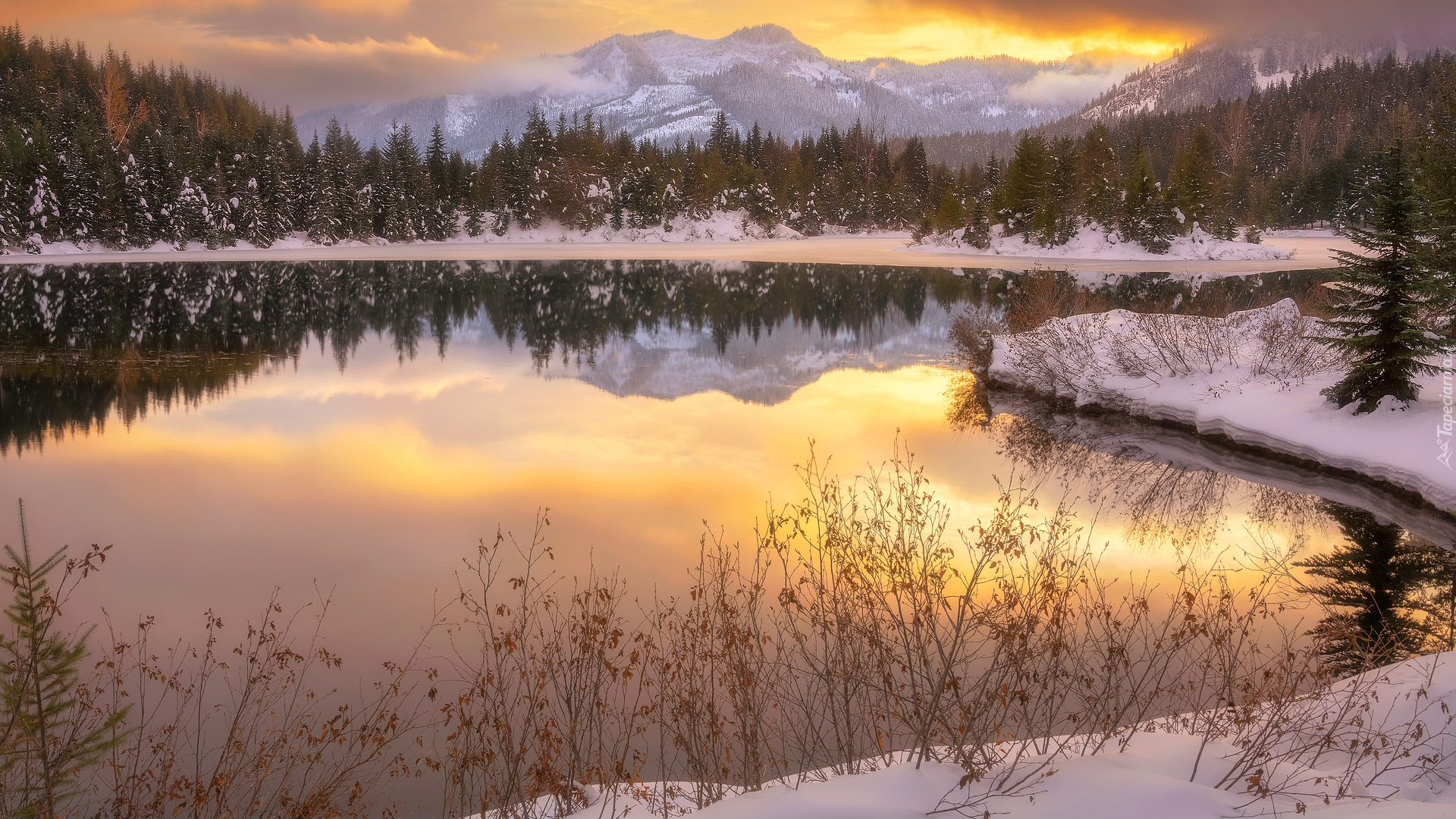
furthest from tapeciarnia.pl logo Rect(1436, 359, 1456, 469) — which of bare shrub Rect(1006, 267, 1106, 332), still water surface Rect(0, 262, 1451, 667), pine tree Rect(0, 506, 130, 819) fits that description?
pine tree Rect(0, 506, 130, 819)

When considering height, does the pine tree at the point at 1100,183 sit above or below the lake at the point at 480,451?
above

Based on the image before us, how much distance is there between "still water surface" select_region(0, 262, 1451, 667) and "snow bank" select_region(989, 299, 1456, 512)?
0.63m

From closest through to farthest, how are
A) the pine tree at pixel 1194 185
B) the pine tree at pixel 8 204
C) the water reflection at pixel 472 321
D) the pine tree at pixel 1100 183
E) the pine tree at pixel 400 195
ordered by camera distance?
the water reflection at pixel 472 321 → the pine tree at pixel 8 204 → the pine tree at pixel 1194 185 → the pine tree at pixel 1100 183 → the pine tree at pixel 400 195

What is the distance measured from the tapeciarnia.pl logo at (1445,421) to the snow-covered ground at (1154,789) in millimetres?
9916

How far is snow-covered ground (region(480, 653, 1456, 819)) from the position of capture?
552 centimetres

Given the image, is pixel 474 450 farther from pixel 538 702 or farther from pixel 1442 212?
pixel 1442 212

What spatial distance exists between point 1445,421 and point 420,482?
17.5 meters

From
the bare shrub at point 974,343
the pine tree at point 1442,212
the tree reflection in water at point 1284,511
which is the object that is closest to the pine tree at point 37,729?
the tree reflection in water at point 1284,511

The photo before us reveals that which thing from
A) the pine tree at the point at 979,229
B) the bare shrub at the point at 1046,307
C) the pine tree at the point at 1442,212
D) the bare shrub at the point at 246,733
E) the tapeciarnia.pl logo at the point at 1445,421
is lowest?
the bare shrub at the point at 246,733

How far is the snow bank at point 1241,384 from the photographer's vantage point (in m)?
15.9

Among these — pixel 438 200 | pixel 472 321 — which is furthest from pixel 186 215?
→ pixel 472 321

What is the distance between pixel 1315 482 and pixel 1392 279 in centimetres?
362

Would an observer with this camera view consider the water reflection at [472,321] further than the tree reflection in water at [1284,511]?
Yes

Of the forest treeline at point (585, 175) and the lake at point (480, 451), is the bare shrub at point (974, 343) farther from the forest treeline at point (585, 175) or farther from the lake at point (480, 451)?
the forest treeline at point (585, 175)
